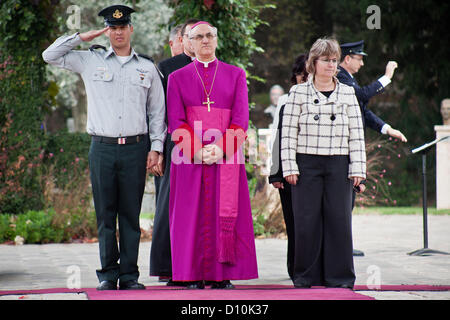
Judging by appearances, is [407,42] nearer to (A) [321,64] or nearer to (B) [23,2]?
(B) [23,2]

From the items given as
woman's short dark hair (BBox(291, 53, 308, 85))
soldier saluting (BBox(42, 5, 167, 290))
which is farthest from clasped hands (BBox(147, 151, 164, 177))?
woman's short dark hair (BBox(291, 53, 308, 85))

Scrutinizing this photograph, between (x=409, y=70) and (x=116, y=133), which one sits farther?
(x=409, y=70)

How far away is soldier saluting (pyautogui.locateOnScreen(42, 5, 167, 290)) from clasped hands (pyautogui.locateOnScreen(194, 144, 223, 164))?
0.35m

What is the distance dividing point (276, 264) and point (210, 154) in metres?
2.39

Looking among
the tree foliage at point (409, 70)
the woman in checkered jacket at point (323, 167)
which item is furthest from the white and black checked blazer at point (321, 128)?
the tree foliage at point (409, 70)

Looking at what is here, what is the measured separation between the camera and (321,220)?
6.16 meters

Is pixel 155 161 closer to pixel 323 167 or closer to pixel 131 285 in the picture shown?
pixel 131 285

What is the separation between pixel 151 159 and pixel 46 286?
1.37 m

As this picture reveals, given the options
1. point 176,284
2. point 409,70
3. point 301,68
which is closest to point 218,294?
point 176,284

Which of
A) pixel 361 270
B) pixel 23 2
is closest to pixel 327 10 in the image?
pixel 23 2

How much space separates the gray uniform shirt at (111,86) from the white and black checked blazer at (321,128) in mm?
1020

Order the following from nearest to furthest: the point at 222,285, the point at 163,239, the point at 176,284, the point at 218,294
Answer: the point at 218,294, the point at 222,285, the point at 176,284, the point at 163,239

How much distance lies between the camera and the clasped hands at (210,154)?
5934 mm
